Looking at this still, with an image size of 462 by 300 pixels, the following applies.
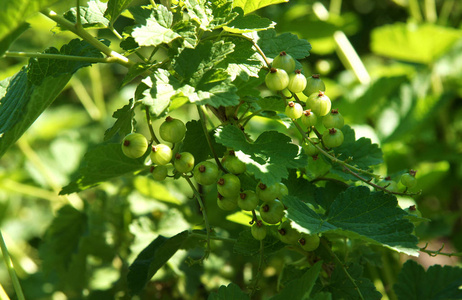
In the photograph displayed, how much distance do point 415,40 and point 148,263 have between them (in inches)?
59.0

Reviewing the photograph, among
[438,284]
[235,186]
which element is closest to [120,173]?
[235,186]

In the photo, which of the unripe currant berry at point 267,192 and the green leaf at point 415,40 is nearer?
the unripe currant berry at point 267,192

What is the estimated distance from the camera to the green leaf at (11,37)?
58 centimetres

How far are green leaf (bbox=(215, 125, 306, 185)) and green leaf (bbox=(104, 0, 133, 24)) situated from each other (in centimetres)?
24

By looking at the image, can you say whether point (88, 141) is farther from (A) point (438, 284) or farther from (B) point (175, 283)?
(A) point (438, 284)

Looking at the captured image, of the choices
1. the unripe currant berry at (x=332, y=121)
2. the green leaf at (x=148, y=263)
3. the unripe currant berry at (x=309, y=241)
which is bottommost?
the green leaf at (x=148, y=263)

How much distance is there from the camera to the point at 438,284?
725 millimetres

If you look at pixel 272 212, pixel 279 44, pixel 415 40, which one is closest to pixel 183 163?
pixel 272 212

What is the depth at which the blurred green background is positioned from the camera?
117cm

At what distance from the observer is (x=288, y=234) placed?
685 mm

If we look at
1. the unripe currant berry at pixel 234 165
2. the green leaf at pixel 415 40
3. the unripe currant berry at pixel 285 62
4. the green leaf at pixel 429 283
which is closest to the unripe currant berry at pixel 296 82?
the unripe currant berry at pixel 285 62

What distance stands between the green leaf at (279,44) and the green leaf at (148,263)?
328 millimetres

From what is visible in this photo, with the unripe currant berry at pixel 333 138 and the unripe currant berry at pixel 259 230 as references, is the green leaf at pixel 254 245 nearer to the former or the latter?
the unripe currant berry at pixel 259 230

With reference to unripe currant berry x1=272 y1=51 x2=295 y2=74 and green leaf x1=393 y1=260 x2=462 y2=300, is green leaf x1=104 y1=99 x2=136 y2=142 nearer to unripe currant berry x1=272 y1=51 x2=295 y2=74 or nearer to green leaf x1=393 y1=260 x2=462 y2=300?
unripe currant berry x1=272 y1=51 x2=295 y2=74
